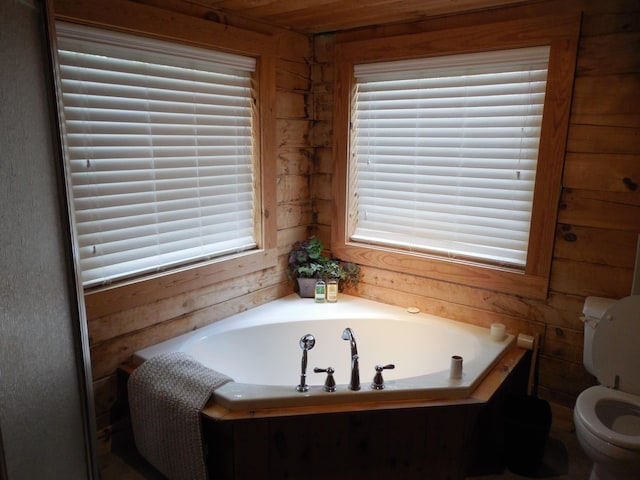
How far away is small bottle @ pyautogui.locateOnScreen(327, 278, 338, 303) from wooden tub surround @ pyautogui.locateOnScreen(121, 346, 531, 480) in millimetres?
1150

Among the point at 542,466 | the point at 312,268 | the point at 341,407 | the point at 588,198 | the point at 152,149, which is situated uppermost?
the point at 152,149

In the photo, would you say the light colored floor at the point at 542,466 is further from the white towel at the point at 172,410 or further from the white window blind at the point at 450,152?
the white window blind at the point at 450,152

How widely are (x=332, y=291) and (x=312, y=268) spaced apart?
0.20 metres

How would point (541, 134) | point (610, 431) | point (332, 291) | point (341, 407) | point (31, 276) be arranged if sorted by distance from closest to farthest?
point (31, 276) < point (610, 431) < point (341, 407) < point (541, 134) < point (332, 291)

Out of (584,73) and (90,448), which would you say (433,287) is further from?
(90,448)

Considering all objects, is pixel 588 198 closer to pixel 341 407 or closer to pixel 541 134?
pixel 541 134

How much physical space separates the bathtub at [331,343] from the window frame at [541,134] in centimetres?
29

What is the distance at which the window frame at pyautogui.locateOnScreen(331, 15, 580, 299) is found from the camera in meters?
2.25

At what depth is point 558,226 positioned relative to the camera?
2379 millimetres

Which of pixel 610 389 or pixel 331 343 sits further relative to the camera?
pixel 331 343

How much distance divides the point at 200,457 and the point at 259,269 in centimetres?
127

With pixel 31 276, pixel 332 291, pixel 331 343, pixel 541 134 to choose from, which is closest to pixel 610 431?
pixel 541 134

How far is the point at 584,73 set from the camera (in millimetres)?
2205

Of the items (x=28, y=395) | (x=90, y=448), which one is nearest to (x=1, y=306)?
(x=28, y=395)
